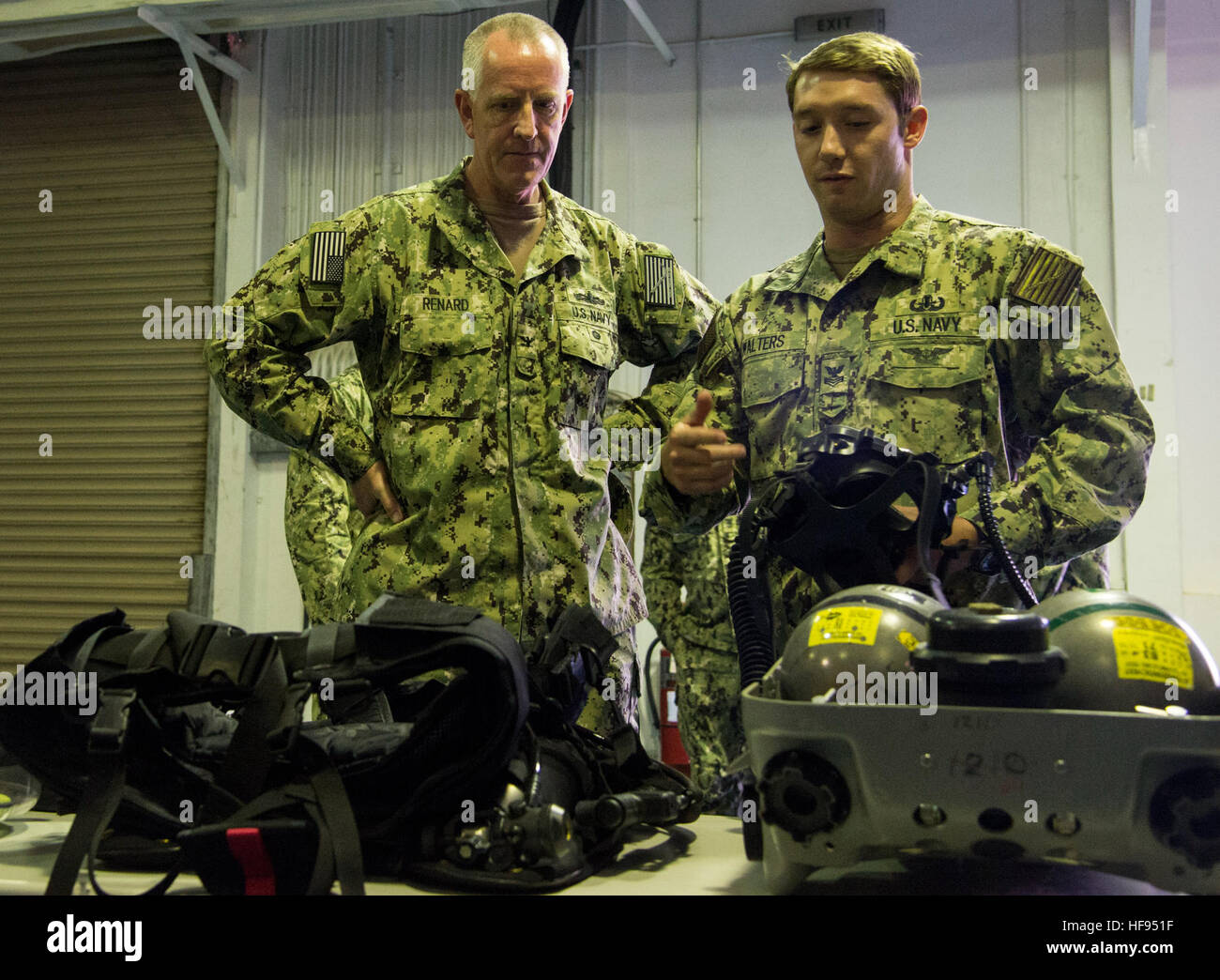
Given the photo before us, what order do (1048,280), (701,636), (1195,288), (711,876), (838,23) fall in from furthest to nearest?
(838,23)
(1195,288)
(701,636)
(1048,280)
(711,876)

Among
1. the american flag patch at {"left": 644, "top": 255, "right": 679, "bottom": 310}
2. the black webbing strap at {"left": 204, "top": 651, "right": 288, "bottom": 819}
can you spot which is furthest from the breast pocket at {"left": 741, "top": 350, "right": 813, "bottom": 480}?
the black webbing strap at {"left": 204, "top": 651, "right": 288, "bottom": 819}

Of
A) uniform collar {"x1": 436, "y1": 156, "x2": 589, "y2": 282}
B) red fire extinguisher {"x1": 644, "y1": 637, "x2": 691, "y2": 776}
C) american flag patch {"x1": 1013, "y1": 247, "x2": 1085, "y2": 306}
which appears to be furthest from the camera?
red fire extinguisher {"x1": 644, "y1": 637, "x2": 691, "y2": 776}

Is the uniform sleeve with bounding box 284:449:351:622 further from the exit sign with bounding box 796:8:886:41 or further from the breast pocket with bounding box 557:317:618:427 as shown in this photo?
the exit sign with bounding box 796:8:886:41

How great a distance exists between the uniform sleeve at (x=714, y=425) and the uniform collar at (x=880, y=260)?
0.11m

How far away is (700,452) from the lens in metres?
1.54

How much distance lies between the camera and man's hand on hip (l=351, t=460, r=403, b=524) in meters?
2.03

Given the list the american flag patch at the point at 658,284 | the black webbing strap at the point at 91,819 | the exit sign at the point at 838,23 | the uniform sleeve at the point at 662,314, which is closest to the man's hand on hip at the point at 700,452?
the uniform sleeve at the point at 662,314

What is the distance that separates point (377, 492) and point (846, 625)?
1209 mm

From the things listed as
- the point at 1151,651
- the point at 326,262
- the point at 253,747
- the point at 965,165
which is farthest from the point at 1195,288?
the point at 253,747

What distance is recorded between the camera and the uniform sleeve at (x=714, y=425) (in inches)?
68.1

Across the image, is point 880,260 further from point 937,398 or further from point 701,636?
point 701,636

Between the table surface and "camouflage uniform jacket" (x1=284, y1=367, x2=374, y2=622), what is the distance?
1.94 metres

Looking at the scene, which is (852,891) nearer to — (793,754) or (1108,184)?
(793,754)

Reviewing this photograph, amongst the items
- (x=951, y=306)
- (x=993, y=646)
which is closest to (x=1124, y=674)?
(x=993, y=646)
